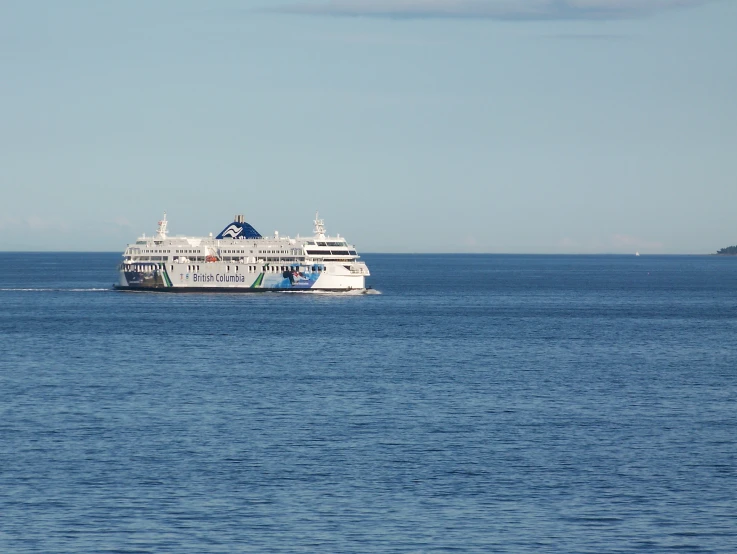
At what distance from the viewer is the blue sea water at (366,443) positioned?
91.4ft

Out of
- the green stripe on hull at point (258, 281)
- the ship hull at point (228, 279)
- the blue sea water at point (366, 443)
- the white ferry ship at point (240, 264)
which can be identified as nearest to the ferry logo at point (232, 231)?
the white ferry ship at point (240, 264)

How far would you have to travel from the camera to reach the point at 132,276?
5389 inches

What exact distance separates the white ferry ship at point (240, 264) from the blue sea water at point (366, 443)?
165ft

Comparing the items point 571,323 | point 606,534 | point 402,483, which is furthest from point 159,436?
point 571,323

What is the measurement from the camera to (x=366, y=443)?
125ft

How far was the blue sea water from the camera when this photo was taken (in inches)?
1097

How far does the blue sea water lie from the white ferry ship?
5018 centimetres

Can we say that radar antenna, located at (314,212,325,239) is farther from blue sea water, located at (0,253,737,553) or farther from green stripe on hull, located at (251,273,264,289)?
blue sea water, located at (0,253,737,553)

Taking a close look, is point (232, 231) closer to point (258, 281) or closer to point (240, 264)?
point (240, 264)

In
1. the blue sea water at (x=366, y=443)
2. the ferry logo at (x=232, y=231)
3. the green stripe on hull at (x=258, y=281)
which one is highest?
the ferry logo at (x=232, y=231)

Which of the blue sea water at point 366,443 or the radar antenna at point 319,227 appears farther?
the radar antenna at point 319,227

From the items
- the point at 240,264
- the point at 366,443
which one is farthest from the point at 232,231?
the point at 366,443

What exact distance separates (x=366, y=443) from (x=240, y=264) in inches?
3836

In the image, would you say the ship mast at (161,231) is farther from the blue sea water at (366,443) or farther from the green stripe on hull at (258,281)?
the blue sea water at (366,443)
